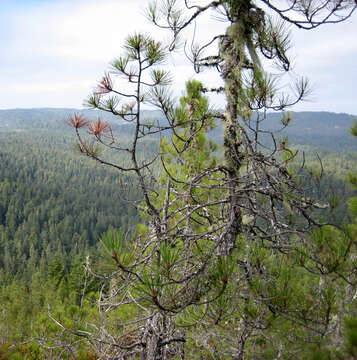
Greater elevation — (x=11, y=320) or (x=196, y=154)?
(x=196, y=154)

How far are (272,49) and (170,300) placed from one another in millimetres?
1621

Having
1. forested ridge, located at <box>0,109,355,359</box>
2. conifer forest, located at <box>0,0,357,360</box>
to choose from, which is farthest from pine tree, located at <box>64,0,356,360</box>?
forested ridge, located at <box>0,109,355,359</box>

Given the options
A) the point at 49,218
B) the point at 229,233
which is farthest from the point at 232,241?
the point at 49,218

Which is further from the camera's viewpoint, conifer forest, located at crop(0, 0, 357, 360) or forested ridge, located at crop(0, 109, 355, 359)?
forested ridge, located at crop(0, 109, 355, 359)

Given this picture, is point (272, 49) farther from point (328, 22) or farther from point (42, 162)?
point (42, 162)

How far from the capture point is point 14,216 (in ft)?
217

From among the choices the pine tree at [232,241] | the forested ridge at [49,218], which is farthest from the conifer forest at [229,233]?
the forested ridge at [49,218]

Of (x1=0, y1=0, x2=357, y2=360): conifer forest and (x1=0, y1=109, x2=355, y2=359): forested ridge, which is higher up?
(x1=0, y1=0, x2=357, y2=360): conifer forest

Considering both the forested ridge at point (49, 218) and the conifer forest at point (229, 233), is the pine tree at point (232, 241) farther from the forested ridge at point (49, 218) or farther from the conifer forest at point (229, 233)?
the forested ridge at point (49, 218)

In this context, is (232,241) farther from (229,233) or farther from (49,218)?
(49,218)

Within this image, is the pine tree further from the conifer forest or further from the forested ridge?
the forested ridge

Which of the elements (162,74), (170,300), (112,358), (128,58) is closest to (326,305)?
(170,300)

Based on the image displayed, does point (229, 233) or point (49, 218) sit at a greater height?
point (229, 233)

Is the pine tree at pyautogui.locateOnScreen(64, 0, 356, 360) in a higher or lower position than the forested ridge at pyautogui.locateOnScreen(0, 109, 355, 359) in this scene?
higher
